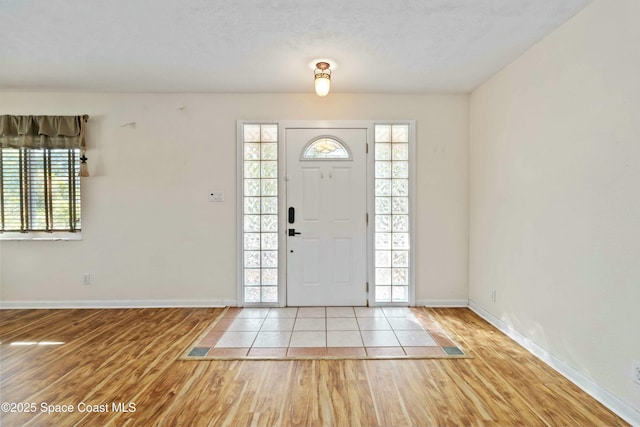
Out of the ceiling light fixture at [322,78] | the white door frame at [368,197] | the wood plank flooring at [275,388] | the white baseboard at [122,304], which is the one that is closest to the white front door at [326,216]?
the white door frame at [368,197]

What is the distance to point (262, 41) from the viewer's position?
253 cm

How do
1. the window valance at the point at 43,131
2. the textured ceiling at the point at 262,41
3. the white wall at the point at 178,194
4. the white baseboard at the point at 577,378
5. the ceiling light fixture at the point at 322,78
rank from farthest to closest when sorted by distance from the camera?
1. the white wall at the point at 178,194
2. the window valance at the point at 43,131
3. the ceiling light fixture at the point at 322,78
4. the textured ceiling at the point at 262,41
5. the white baseboard at the point at 577,378

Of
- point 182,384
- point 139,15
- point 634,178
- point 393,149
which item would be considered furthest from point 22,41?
point 634,178

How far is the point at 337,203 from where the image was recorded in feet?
12.3

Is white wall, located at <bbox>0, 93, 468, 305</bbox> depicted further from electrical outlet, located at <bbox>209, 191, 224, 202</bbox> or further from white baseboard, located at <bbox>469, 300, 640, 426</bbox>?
white baseboard, located at <bbox>469, 300, 640, 426</bbox>

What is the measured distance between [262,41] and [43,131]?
2854 millimetres

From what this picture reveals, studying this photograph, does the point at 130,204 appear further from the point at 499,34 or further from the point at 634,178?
the point at 634,178

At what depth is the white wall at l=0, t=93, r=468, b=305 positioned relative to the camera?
3.69m

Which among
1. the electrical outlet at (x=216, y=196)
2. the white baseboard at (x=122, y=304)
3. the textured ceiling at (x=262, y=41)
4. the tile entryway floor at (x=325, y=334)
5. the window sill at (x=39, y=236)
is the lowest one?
the tile entryway floor at (x=325, y=334)

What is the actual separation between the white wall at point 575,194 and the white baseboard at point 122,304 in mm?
3038

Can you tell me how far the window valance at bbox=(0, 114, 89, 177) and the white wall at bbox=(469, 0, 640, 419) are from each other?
→ 4494 mm

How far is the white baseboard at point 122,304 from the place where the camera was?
3689 millimetres

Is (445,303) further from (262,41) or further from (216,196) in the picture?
(262,41)

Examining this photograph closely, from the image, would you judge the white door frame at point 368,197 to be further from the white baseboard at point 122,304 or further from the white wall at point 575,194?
the white wall at point 575,194
